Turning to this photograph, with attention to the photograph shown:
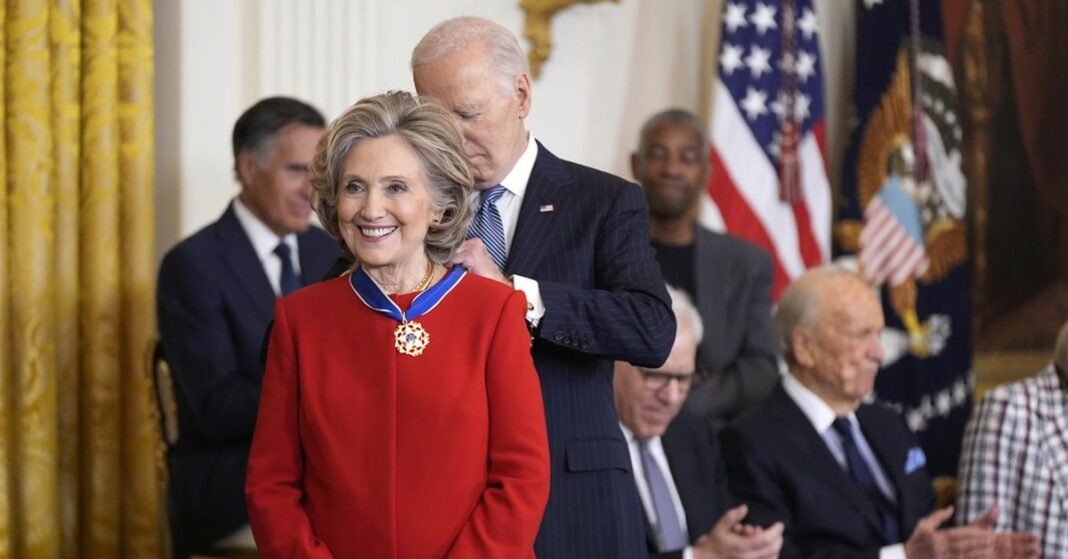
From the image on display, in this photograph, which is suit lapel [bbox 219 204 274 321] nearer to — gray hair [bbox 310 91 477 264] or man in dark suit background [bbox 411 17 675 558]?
man in dark suit background [bbox 411 17 675 558]

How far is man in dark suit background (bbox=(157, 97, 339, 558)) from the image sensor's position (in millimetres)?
4406

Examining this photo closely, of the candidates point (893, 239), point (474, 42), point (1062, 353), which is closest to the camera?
point (474, 42)

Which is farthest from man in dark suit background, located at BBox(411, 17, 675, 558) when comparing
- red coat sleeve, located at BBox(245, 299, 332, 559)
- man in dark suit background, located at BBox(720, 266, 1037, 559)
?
man in dark suit background, located at BBox(720, 266, 1037, 559)

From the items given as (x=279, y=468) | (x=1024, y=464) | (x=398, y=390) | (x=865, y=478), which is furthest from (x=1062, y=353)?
(x=279, y=468)

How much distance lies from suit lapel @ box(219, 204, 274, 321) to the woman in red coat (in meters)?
1.82

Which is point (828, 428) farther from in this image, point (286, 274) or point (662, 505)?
point (286, 274)

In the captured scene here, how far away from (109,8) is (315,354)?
8.91 feet

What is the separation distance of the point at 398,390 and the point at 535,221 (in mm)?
536

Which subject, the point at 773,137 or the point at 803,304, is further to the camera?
the point at 773,137

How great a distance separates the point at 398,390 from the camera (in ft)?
8.80

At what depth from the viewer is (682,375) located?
4.52m

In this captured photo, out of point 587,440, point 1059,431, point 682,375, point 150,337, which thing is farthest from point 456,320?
point 1059,431

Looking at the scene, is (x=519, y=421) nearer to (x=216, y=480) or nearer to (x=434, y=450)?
(x=434, y=450)

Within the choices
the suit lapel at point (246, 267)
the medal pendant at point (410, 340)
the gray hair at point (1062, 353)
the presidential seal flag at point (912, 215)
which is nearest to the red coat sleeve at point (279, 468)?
the medal pendant at point (410, 340)
